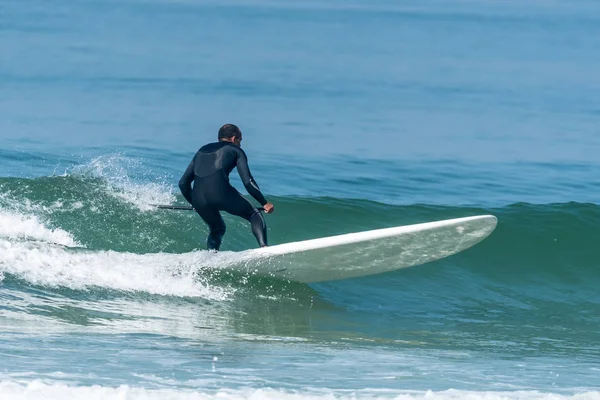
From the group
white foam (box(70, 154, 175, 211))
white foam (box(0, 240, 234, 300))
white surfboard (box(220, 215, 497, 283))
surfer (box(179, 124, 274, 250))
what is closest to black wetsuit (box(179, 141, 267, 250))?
surfer (box(179, 124, 274, 250))

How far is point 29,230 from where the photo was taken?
11961 mm

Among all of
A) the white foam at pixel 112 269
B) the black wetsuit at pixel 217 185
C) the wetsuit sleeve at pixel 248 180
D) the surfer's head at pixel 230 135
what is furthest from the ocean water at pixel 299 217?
the surfer's head at pixel 230 135

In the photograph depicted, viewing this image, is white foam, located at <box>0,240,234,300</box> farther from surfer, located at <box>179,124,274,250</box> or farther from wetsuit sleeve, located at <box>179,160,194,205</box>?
wetsuit sleeve, located at <box>179,160,194,205</box>

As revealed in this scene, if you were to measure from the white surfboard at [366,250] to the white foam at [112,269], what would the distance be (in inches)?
14.7

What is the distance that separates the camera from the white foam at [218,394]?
6.54 m

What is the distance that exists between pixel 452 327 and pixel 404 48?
38.1m

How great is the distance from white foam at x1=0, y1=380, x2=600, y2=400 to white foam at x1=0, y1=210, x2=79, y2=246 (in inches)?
209

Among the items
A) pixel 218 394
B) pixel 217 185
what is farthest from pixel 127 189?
pixel 218 394

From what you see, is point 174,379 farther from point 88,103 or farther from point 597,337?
point 88,103

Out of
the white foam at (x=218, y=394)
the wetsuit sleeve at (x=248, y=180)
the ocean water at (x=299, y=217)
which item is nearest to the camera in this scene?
the white foam at (x=218, y=394)

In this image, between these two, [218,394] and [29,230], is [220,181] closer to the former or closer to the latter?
[29,230]

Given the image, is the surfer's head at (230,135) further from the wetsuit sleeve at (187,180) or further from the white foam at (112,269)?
the white foam at (112,269)

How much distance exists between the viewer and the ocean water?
305 inches

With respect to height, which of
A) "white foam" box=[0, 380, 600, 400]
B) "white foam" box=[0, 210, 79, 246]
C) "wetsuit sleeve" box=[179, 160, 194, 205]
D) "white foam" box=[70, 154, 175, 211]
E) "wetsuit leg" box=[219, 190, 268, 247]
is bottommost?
"white foam" box=[0, 380, 600, 400]
